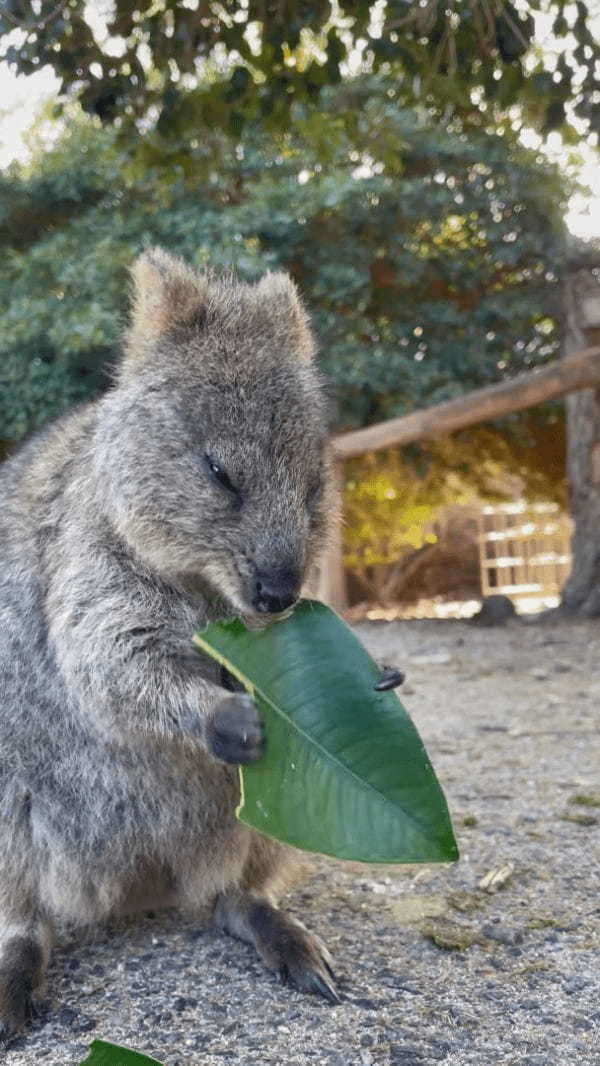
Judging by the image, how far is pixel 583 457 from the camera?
8.98m

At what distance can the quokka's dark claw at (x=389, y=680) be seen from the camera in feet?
6.50

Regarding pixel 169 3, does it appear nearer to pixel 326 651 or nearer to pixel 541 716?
pixel 326 651

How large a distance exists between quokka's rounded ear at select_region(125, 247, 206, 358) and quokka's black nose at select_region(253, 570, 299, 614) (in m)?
0.65

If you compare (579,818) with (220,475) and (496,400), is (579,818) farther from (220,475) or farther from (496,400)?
(496,400)

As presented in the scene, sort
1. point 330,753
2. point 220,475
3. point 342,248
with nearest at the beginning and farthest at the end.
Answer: point 330,753 → point 220,475 → point 342,248

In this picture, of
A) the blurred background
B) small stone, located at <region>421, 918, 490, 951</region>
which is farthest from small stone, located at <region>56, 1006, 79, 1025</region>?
the blurred background

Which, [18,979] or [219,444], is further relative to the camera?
[18,979]

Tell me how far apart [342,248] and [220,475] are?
7081 millimetres

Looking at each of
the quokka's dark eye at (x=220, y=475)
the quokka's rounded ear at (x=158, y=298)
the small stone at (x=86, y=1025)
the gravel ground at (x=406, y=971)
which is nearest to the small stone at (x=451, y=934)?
the gravel ground at (x=406, y=971)

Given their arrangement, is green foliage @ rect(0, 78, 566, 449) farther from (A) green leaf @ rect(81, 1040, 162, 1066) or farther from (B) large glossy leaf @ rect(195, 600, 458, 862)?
(A) green leaf @ rect(81, 1040, 162, 1066)

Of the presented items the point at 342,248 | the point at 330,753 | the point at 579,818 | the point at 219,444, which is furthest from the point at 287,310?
the point at 342,248

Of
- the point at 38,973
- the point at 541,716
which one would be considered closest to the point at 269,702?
the point at 38,973

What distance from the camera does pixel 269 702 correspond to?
2033 millimetres

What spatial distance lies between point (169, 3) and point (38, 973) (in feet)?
8.85
